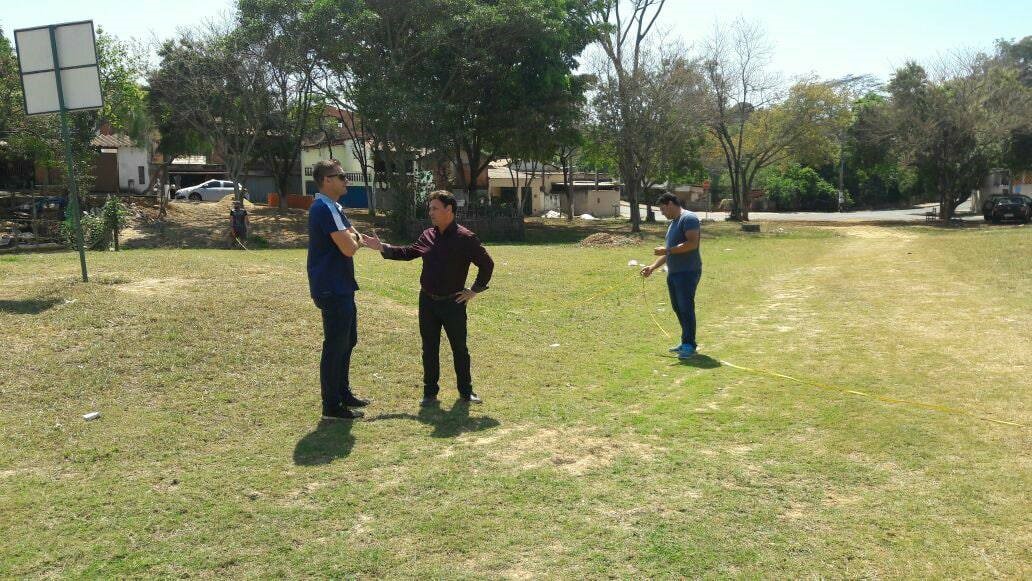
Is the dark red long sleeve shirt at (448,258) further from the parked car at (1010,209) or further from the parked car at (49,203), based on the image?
the parked car at (1010,209)

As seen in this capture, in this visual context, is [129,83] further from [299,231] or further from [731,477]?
[731,477]

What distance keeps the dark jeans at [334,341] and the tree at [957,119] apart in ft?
127

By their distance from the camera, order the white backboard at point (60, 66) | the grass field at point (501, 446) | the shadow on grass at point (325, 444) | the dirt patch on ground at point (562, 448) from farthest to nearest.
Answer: the white backboard at point (60, 66)
the shadow on grass at point (325, 444)
the dirt patch on ground at point (562, 448)
the grass field at point (501, 446)

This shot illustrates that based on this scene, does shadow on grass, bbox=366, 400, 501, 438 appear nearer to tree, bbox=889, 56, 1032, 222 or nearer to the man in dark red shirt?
the man in dark red shirt

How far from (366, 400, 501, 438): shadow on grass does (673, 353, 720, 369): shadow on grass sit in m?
2.91

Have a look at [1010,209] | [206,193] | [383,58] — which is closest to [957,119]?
[1010,209]

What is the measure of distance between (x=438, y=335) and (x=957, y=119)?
1494 inches

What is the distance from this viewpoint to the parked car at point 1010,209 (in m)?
38.0

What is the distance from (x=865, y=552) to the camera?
3.98 meters

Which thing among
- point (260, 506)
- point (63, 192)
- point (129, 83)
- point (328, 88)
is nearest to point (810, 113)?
point (328, 88)

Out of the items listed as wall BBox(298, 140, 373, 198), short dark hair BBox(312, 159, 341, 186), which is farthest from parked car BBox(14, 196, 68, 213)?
wall BBox(298, 140, 373, 198)

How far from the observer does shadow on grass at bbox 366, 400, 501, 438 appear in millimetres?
6121

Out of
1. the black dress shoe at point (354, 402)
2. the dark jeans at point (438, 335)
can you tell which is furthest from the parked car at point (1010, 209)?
the black dress shoe at point (354, 402)

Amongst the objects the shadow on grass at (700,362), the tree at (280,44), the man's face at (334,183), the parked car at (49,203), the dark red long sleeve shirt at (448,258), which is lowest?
the shadow on grass at (700,362)
